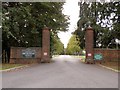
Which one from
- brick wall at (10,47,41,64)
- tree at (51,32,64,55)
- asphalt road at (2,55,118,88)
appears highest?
tree at (51,32,64,55)

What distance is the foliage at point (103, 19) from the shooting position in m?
38.1

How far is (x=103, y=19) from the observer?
40.8 m

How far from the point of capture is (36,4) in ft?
133

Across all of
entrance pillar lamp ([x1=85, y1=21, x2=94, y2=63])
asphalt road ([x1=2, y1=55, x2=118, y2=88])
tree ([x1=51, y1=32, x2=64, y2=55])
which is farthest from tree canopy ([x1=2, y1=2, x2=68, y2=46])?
asphalt road ([x1=2, y1=55, x2=118, y2=88])

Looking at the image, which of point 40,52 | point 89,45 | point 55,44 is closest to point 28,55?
point 40,52

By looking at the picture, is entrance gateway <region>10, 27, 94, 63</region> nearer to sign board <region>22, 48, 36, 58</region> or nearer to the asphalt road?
sign board <region>22, 48, 36, 58</region>

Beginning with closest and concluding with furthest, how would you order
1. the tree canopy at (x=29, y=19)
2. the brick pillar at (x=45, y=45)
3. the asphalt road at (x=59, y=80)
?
the asphalt road at (x=59, y=80) → the tree canopy at (x=29, y=19) → the brick pillar at (x=45, y=45)

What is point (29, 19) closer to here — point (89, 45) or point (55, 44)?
point (89, 45)

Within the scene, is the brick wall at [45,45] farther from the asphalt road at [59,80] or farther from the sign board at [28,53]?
the asphalt road at [59,80]

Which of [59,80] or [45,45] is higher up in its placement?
[45,45]

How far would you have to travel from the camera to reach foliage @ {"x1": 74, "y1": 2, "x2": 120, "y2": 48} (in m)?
38.1

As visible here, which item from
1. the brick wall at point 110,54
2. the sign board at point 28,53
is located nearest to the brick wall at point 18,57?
the sign board at point 28,53

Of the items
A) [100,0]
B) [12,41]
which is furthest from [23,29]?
[100,0]

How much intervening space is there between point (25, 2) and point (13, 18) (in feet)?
9.90
